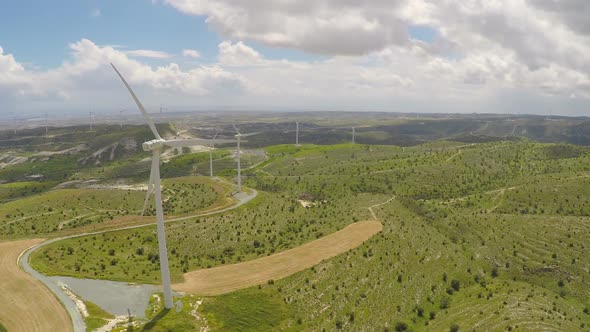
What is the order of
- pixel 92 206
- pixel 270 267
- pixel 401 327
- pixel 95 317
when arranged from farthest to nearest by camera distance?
Answer: 1. pixel 92 206
2. pixel 270 267
3. pixel 401 327
4. pixel 95 317

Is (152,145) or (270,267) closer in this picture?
(152,145)

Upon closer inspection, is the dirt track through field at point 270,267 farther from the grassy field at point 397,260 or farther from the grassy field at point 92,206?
the grassy field at point 92,206

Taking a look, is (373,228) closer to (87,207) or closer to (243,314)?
(243,314)

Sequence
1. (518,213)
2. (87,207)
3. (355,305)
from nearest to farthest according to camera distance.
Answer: (355,305), (518,213), (87,207)

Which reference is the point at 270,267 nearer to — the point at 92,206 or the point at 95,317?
the point at 95,317

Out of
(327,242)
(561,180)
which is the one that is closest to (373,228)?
(327,242)

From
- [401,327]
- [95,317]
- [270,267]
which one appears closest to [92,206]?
[270,267]
